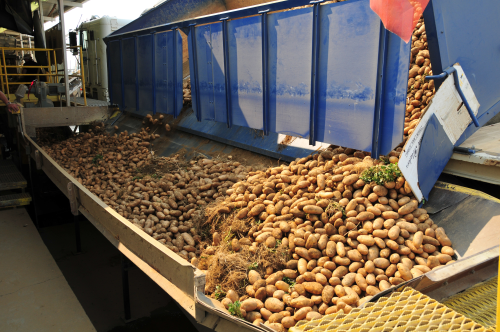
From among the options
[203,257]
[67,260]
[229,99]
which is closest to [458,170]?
[203,257]

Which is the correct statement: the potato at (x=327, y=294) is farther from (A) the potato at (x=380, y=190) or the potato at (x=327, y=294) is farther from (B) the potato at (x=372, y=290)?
(A) the potato at (x=380, y=190)

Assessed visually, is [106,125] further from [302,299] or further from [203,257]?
[302,299]

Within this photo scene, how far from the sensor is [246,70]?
589 cm

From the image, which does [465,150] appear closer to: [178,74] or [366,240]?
[366,240]

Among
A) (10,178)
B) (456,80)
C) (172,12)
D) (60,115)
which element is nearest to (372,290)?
(456,80)

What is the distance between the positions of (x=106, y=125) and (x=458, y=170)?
26.5 feet

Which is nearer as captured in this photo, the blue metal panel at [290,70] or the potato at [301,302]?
the potato at [301,302]

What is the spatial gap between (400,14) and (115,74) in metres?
8.45

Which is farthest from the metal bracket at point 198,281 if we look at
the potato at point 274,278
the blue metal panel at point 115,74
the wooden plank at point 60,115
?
the blue metal panel at point 115,74

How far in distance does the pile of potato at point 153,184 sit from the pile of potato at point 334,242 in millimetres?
814

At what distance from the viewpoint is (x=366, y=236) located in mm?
3240

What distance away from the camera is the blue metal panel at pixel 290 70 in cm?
486

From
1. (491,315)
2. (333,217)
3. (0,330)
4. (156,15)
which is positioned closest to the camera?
(491,315)

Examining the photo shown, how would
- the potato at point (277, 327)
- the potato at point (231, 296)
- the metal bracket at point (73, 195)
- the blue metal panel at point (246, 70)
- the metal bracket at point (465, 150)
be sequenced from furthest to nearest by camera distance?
the blue metal panel at point (246, 70) < the metal bracket at point (73, 195) < the metal bracket at point (465, 150) < the potato at point (231, 296) < the potato at point (277, 327)
